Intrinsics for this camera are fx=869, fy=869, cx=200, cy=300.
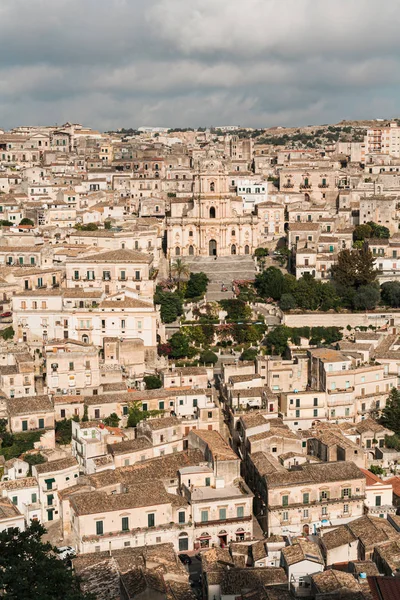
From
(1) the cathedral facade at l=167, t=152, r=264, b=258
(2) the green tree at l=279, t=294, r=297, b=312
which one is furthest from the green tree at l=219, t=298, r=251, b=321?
(1) the cathedral facade at l=167, t=152, r=264, b=258

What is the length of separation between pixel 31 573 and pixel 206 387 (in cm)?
1716

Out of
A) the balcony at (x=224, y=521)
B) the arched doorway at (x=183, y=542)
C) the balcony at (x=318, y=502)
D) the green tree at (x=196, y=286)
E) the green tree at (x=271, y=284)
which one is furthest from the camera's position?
the green tree at (x=196, y=286)

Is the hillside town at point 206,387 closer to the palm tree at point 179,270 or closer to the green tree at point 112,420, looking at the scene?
the green tree at point 112,420

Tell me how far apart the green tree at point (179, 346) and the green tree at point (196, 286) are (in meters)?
5.22

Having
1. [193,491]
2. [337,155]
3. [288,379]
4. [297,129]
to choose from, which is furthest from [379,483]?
[297,129]

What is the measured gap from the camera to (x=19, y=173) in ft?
212

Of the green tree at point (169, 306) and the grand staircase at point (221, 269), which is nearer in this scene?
the green tree at point (169, 306)

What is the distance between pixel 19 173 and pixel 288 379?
37.5 m

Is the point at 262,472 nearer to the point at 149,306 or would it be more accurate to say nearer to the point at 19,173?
the point at 149,306

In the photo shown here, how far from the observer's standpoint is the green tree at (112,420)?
29859mm

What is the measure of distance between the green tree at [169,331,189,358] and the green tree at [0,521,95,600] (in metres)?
19.5

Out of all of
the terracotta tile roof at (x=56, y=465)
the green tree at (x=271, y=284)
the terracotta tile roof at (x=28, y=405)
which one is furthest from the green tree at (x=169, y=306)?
the terracotta tile roof at (x=56, y=465)

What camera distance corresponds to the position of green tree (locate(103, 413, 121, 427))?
29859 mm

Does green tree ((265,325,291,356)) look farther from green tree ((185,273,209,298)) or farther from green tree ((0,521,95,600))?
green tree ((0,521,95,600))
